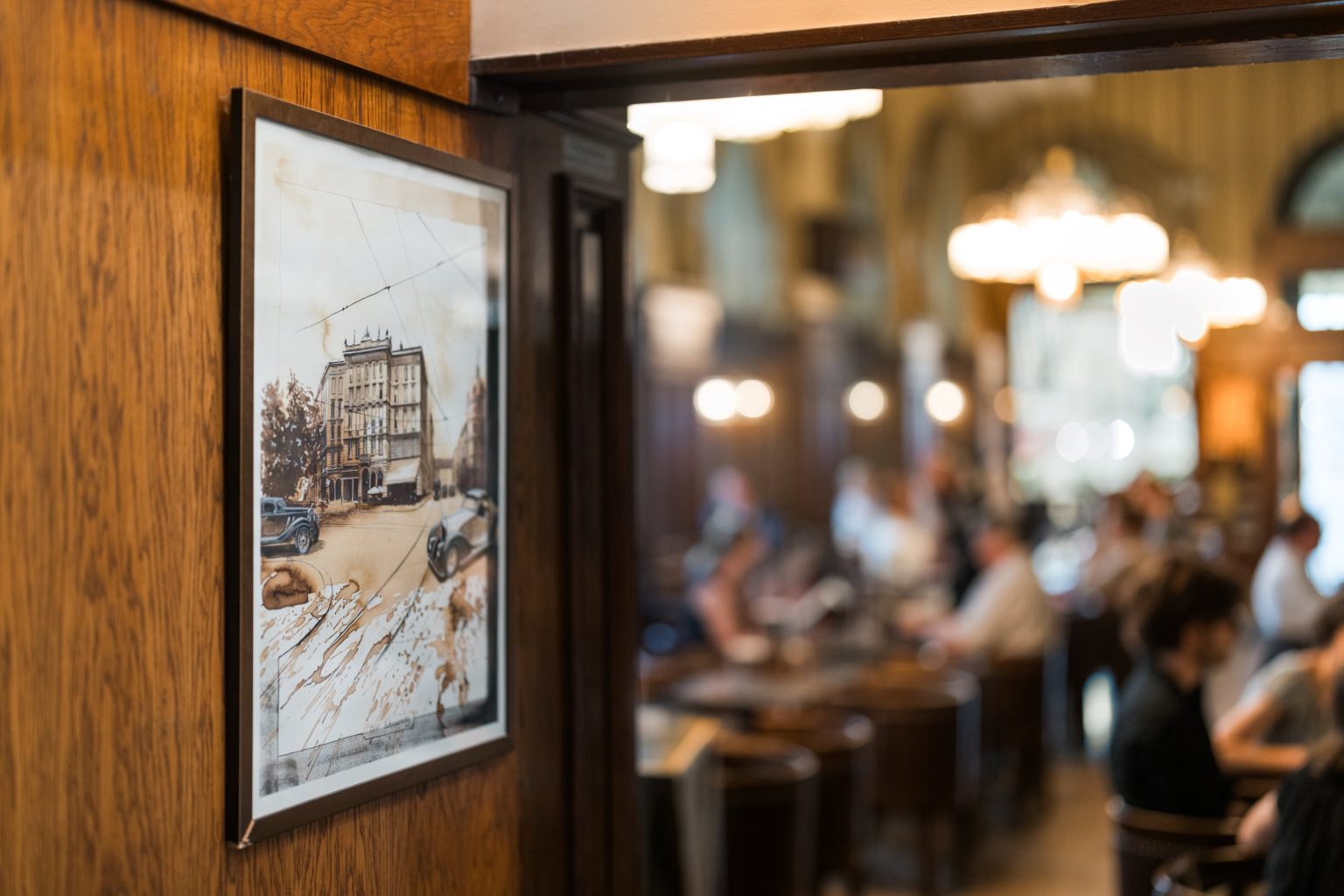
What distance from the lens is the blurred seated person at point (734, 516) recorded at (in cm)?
1135

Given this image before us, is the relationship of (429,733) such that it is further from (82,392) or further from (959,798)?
(959,798)

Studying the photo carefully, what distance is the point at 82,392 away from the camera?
1.57 meters

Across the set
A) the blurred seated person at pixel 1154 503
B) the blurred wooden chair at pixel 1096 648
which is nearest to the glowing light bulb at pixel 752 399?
the blurred seated person at pixel 1154 503

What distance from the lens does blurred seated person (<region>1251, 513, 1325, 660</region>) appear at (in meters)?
6.11

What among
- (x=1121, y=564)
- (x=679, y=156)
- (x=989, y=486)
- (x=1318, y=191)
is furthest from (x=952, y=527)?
(x=1318, y=191)

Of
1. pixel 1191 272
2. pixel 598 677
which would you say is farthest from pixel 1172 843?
pixel 1191 272

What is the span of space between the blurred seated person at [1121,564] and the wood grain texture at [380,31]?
6314 mm

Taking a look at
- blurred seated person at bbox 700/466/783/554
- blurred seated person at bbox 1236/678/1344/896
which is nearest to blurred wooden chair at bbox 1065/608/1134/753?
blurred seated person at bbox 700/466/783/554

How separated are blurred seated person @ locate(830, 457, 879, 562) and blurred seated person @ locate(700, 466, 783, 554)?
0.82 m

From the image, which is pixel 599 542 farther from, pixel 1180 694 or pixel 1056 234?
pixel 1056 234

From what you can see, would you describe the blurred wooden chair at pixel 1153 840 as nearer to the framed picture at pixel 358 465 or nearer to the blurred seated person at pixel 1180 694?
the blurred seated person at pixel 1180 694

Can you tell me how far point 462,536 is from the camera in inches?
87.9

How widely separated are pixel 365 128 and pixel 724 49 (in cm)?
55

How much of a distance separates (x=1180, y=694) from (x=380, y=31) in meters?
2.81
